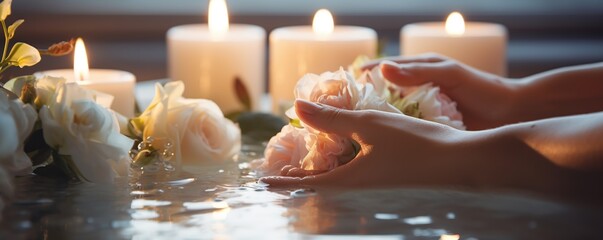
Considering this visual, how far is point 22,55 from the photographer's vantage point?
811 mm

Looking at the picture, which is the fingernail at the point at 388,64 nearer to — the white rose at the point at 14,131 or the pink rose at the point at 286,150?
the pink rose at the point at 286,150

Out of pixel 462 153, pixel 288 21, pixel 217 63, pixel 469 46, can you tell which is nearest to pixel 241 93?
pixel 217 63

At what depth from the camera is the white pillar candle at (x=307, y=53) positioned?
136cm

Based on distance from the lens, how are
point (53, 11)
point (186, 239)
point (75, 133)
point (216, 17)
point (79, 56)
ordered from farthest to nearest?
point (53, 11), point (216, 17), point (79, 56), point (75, 133), point (186, 239)

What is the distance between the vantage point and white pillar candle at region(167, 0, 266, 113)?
4.60ft

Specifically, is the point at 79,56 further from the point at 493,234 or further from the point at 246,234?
the point at 493,234

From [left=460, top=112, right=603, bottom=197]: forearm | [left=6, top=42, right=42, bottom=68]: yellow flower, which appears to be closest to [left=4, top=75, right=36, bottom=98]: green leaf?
Result: [left=6, top=42, right=42, bottom=68]: yellow flower

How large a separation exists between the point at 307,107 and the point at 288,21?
1.77 metres

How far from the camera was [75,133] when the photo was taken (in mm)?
795

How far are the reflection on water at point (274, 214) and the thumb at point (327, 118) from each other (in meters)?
0.05

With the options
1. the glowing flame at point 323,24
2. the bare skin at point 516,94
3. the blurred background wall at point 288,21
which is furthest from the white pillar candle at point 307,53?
the blurred background wall at point 288,21

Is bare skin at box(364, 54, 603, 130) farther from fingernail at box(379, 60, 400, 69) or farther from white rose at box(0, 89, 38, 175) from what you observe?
white rose at box(0, 89, 38, 175)

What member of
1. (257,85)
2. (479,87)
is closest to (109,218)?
(479,87)

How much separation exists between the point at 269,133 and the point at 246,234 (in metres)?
0.47
